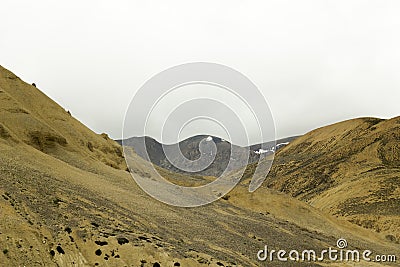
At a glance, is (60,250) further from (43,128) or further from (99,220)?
(43,128)

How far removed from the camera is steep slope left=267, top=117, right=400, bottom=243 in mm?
53531

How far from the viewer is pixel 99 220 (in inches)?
711

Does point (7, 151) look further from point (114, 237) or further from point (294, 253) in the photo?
point (294, 253)

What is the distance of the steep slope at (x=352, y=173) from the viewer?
176ft

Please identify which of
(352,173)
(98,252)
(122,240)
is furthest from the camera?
(352,173)

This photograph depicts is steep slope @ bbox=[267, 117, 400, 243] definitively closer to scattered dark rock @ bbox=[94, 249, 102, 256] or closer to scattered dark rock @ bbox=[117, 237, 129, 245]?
scattered dark rock @ bbox=[117, 237, 129, 245]

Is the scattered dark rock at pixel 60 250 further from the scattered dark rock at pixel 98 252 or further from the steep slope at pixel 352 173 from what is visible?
the steep slope at pixel 352 173

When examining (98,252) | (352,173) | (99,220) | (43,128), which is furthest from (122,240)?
(352,173)

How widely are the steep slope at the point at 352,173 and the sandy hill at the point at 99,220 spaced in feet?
39.2

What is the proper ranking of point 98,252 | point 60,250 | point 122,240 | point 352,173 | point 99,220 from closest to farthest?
point 60,250, point 98,252, point 122,240, point 99,220, point 352,173

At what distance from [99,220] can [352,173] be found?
6675cm

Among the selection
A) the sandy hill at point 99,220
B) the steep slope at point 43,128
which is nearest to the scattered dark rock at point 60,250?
the sandy hill at point 99,220

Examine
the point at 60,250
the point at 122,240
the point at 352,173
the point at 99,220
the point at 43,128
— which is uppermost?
the point at 352,173

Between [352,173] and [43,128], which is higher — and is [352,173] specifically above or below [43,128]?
above
